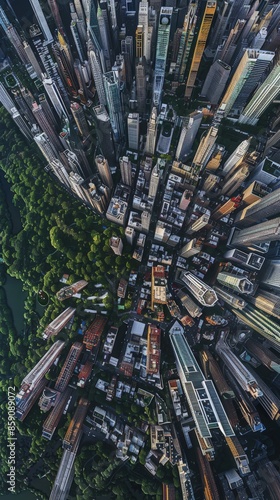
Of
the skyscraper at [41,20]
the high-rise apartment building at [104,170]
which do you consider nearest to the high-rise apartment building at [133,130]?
the high-rise apartment building at [104,170]

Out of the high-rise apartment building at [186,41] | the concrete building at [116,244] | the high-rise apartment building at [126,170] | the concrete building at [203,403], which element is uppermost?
the high-rise apartment building at [186,41]

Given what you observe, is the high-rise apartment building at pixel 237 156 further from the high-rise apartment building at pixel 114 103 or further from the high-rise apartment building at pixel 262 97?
the high-rise apartment building at pixel 114 103

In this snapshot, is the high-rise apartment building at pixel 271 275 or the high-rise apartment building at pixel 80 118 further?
the high-rise apartment building at pixel 80 118

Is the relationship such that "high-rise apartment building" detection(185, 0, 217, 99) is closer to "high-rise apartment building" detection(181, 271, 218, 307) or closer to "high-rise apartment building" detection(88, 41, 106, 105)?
"high-rise apartment building" detection(88, 41, 106, 105)

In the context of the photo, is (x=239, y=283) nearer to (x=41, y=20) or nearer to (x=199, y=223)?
(x=199, y=223)

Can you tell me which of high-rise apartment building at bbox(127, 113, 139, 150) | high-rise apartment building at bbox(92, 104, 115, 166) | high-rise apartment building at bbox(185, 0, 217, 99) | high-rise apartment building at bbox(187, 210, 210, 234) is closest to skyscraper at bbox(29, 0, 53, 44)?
high-rise apartment building at bbox(92, 104, 115, 166)

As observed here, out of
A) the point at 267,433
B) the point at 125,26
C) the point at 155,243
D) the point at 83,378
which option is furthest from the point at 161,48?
the point at 267,433

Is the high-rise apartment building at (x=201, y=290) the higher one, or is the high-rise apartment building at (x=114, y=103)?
the high-rise apartment building at (x=114, y=103)

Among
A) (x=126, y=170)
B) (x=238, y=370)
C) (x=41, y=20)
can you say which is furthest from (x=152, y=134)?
(x=238, y=370)
